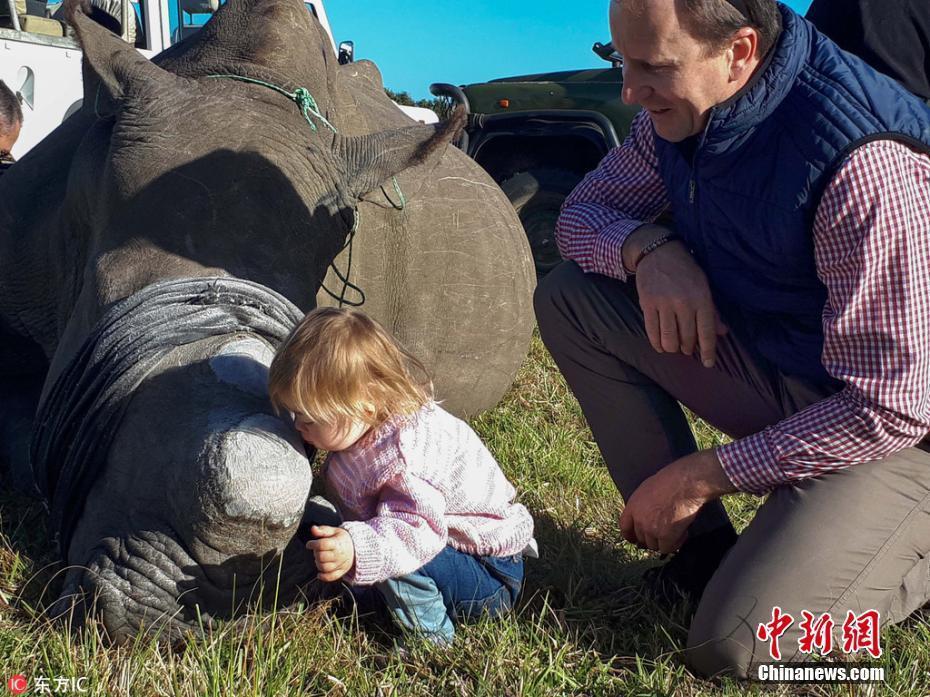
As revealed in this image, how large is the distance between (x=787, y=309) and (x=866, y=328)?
1.12 ft

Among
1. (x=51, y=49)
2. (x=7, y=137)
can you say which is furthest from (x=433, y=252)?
(x=51, y=49)

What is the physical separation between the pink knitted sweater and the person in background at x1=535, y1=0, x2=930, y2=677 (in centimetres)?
49

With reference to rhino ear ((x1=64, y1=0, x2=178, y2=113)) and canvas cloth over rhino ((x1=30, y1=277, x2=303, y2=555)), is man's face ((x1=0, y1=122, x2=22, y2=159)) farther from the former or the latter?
canvas cloth over rhino ((x1=30, y1=277, x2=303, y2=555))

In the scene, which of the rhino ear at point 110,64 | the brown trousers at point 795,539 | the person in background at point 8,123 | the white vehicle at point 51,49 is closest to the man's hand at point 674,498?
the brown trousers at point 795,539

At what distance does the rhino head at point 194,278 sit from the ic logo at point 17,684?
0.73 ft

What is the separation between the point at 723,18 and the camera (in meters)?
2.82

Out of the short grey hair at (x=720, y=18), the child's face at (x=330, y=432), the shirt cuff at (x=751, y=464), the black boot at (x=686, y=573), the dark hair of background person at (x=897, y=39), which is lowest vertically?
the black boot at (x=686, y=573)

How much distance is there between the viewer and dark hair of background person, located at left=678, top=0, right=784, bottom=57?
280cm

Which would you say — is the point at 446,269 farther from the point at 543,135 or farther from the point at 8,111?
the point at 543,135

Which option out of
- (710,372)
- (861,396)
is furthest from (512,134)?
(861,396)

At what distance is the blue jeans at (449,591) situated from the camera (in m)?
2.85

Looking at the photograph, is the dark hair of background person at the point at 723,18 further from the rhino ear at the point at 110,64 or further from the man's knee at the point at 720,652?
the rhino ear at the point at 110,64

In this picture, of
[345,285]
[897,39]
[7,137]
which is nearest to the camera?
[897,39]

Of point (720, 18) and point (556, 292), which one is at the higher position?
point (720, 18)
